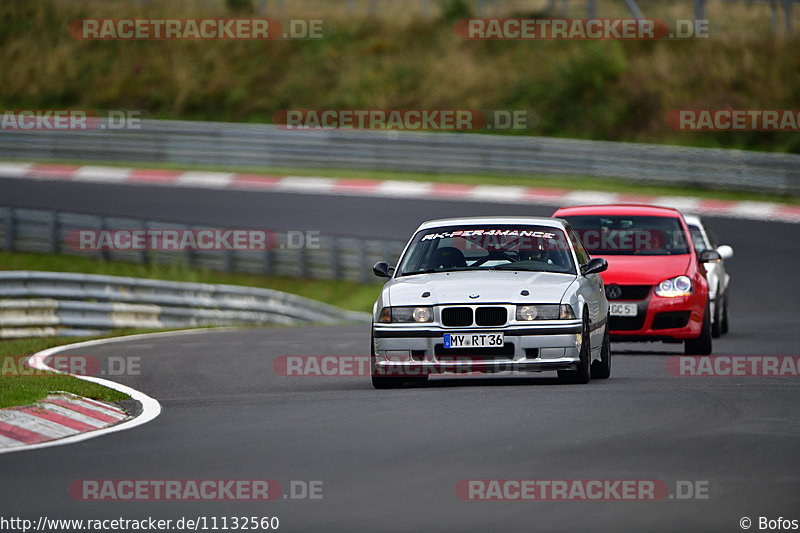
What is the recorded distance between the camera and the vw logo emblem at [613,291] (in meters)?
15.5

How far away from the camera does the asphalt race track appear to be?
7.03 metres

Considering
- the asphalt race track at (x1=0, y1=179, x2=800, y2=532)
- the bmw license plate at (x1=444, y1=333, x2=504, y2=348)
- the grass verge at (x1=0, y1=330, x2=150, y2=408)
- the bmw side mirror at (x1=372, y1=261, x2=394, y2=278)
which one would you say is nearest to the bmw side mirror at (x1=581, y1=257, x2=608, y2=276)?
the asphalt race track at (x1=0, y1=179, x2=800, y2=532)

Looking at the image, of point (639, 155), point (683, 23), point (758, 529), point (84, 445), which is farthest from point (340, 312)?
point (683, 23)

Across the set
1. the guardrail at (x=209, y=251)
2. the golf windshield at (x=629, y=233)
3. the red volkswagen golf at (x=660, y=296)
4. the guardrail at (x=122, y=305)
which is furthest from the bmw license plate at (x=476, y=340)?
the guardrail at (x=209, y=251)

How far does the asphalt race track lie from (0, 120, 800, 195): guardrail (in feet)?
59.1

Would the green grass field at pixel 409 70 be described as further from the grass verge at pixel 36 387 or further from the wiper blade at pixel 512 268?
the grass verge at pixel 36 387

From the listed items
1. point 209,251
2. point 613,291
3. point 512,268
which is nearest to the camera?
point 512,268

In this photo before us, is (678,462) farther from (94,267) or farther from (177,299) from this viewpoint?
(94,267)

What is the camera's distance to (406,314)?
1197 cm

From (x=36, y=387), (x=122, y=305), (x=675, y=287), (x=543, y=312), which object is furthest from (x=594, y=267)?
(x=122, y=305)

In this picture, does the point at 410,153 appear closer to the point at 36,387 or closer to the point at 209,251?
the point at 209,251

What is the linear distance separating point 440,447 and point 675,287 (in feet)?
23.6

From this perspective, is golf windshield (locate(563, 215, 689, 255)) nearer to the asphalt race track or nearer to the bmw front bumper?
the asphalt race track

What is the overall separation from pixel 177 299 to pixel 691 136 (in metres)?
19.8
